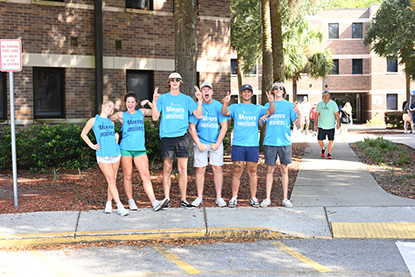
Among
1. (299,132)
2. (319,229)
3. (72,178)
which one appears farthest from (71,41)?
(299,132)

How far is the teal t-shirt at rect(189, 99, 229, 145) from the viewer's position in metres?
7.52

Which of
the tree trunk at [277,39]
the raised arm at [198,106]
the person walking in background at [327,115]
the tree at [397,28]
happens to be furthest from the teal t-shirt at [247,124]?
the tree at [397,28]

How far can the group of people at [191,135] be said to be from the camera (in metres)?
7.12

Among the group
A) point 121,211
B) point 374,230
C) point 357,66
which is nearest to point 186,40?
point 121,211

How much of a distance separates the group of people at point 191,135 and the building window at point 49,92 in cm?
691

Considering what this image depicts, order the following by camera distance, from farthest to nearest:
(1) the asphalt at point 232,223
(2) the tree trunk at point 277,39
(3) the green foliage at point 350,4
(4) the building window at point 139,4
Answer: (3) the green foliage at point 350,4 → (4) the building window at point 139,4 → (2) the tree trunk at point 277,39 → (1) the asphalt at point 232,223

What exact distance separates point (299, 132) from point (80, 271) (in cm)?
2071

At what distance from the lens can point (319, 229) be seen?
6.55 meters

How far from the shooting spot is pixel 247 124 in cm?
749

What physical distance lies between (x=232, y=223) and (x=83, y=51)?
9248mm

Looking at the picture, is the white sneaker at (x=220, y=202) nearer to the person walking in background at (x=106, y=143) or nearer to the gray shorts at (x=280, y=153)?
the gray shorts at (x=280, y=153)

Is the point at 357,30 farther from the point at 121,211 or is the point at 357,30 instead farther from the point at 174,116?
the point at 121,211

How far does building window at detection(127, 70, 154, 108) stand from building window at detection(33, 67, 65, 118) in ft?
6.74

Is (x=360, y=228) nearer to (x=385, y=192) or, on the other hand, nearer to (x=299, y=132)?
(x=385, y=192)
